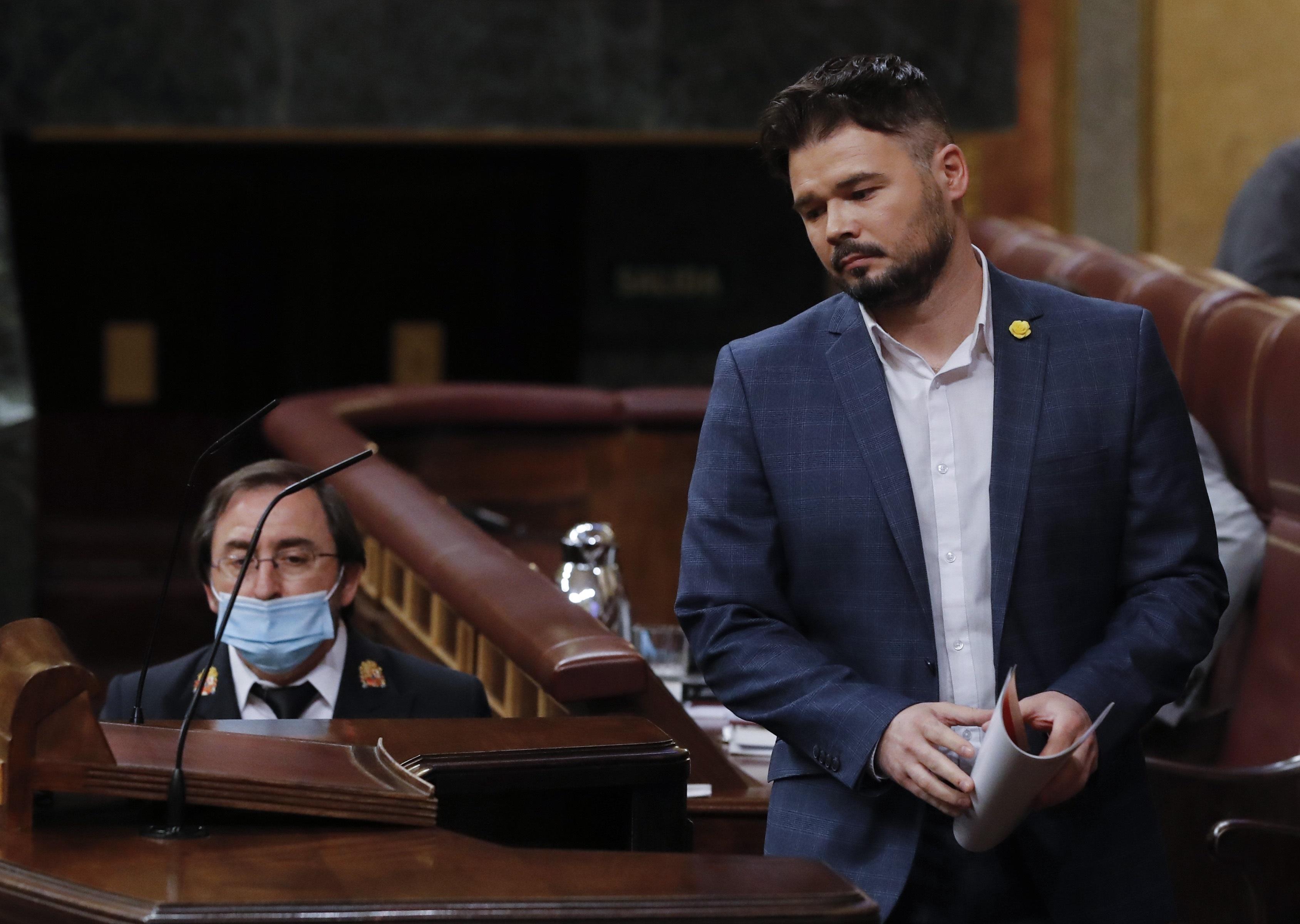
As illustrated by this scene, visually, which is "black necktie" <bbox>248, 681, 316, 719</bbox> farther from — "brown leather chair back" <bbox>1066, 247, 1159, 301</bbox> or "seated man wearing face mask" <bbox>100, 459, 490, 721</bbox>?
"brown leather chair back" <bbox>1066, 247, 1159, 301</bbox>

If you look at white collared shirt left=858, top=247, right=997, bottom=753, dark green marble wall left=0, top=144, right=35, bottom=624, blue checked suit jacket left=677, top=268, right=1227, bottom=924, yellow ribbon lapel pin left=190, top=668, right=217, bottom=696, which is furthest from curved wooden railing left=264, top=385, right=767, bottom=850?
dark green marble wall left=0, top=144, right=35, bottom=624

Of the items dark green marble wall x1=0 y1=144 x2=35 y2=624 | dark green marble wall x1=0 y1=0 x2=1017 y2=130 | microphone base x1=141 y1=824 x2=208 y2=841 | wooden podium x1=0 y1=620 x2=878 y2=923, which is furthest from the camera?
dark green marble wall x1=0 y1=0 x2=1017 y2=130

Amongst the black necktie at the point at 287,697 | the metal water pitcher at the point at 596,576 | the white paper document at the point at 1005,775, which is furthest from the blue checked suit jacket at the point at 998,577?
the metal water pitcher at the point at 596,576

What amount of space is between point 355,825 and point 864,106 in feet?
3.01

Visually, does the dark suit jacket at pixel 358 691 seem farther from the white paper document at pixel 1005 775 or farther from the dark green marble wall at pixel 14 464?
the dark green marble wall at pixel 14 464

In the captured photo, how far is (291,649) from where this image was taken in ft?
8.59

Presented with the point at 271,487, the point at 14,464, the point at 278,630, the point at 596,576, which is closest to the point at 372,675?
the point at 278,630

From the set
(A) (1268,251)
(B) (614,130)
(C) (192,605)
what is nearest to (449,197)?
(B) (614,130)

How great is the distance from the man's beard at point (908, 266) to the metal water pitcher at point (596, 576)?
170 centimetres

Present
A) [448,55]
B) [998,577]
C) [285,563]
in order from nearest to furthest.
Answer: [998,577], [285,563], [448,55]

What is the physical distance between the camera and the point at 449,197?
23.3 feet

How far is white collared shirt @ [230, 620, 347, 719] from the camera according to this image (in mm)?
2664

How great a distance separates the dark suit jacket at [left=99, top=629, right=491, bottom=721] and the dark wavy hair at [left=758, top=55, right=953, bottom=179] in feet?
3.64

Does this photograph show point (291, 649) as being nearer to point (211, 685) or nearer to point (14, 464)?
point (211, 685)
